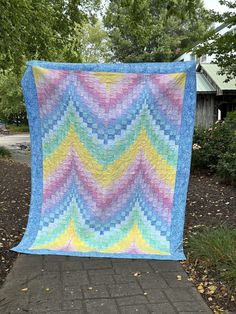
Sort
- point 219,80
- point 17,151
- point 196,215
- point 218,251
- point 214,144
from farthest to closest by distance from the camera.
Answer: point 219,80, point 17,151, point 214,144, point 196,215, point 218,251

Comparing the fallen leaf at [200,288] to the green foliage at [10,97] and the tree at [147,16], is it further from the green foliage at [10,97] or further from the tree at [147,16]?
the green foliage at [10,97]

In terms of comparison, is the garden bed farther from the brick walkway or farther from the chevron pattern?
the chevron pattern

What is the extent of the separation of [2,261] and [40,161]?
1.24 m

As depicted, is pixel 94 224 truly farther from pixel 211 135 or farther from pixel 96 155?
pixel 211 135

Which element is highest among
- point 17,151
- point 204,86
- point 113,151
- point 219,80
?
point 219,80

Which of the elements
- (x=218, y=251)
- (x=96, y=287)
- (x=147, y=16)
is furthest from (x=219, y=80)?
(x=96, y=287)

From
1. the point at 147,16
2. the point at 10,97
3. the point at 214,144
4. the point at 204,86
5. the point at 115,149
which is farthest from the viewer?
the point at 10,97

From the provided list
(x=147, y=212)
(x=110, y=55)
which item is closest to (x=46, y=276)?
(x=147, y=212)

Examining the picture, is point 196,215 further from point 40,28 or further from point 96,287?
point 40,28

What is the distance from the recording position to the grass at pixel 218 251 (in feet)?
13.1

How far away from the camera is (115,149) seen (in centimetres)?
496

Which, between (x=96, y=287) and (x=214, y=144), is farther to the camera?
(x=214, y=144)

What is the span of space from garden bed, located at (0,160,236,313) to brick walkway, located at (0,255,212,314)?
14 cm

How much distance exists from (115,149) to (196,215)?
191 centimetres
